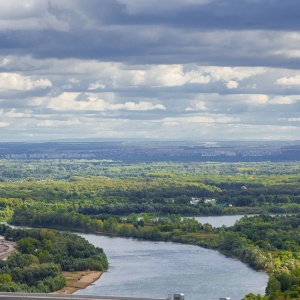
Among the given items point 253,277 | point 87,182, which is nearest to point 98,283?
point 253,277

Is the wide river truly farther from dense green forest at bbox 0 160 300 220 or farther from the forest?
dense green forest at bbox 0 160 300 220

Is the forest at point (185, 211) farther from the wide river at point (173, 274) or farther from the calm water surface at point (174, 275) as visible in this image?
the calm water surface at point (174, 275)

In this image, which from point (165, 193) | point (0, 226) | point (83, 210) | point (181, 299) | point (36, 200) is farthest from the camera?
point (165, 193)

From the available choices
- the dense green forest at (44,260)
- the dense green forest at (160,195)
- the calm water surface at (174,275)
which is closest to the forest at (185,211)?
the dense green forest at (160,195)

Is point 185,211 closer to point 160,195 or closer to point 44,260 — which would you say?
point 160,195

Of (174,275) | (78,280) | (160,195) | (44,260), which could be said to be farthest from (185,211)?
(78,280)

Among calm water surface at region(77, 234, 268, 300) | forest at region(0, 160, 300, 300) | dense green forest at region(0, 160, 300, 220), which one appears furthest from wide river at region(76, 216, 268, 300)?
dense green forest at region(0, 160, 300, 220)

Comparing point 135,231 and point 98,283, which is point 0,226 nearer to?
point 135,231

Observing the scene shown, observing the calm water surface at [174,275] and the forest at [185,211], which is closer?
the calm water surface at [174,275]
